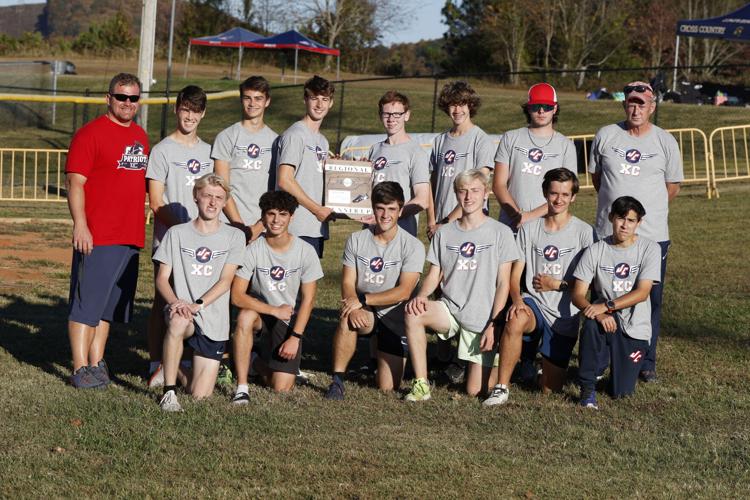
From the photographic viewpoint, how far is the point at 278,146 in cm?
756

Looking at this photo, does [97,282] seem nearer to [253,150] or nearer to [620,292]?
[253,150]

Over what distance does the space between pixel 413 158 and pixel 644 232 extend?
5.63 feet

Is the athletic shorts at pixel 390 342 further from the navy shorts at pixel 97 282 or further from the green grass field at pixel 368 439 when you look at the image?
the navy shorts at pixel 97 282

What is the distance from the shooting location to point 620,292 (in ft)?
23.3

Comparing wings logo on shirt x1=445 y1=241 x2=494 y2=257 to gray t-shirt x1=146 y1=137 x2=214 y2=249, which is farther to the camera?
gray t-shirt x1=146 y1=137 x2=214 y2=249

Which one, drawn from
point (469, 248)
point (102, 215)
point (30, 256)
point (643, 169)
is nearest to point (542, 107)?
point (643, 169)

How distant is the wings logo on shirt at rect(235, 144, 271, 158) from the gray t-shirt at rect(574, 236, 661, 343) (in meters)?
2.35

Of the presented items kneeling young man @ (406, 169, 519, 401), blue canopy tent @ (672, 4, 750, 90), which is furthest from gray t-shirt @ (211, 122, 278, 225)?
blue canopy tent @ (672, 4, 750, 90)

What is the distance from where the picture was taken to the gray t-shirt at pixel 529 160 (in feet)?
24.6

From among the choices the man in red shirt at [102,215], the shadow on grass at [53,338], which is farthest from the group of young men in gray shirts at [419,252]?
the shadow on grass at [53,338]

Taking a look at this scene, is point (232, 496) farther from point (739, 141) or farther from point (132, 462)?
point (739, 141)

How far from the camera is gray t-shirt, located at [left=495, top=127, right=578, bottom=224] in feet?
24.6

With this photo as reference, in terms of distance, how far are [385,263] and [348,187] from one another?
0.67m

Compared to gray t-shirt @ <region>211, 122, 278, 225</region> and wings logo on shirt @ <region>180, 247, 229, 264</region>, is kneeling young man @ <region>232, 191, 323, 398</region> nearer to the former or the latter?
wings logo on shirt @ <region>180, 247, 229, 264</region>
